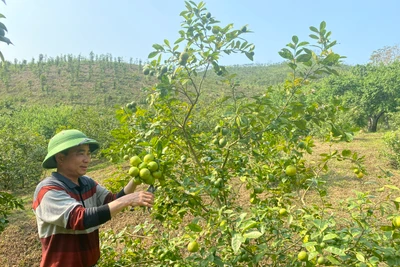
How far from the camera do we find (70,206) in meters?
1.42

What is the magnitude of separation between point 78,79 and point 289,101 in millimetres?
43572

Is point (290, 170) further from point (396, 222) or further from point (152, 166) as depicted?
point (152, 166)

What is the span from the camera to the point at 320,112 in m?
1.65

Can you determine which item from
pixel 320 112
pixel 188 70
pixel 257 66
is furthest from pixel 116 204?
pixel 257 66

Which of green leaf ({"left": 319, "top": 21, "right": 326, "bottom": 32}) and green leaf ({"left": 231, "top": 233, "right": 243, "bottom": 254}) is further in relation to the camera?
green leaf ({"left": 319, "top": 21, "right": 326, "bottom": 32})

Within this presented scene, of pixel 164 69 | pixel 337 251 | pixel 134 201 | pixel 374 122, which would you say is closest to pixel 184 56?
pixel 164 69

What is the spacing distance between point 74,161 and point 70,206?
14.0 inches

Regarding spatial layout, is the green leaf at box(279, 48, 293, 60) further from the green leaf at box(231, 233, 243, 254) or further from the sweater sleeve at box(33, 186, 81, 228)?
the sweater sleeve at box(33, 186, 81, 228)

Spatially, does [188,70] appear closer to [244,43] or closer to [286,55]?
[244,43]

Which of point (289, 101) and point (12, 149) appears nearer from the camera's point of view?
point (289, 101)

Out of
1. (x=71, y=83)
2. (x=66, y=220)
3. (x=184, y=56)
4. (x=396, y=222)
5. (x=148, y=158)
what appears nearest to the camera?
(x=396, y=222)

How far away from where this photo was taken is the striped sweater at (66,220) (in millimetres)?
1379

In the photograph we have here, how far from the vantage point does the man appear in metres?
1.37

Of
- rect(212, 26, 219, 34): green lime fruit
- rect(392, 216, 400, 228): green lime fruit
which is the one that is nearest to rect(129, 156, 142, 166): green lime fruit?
rect(212, 26, 219, 34): green lime fruit
